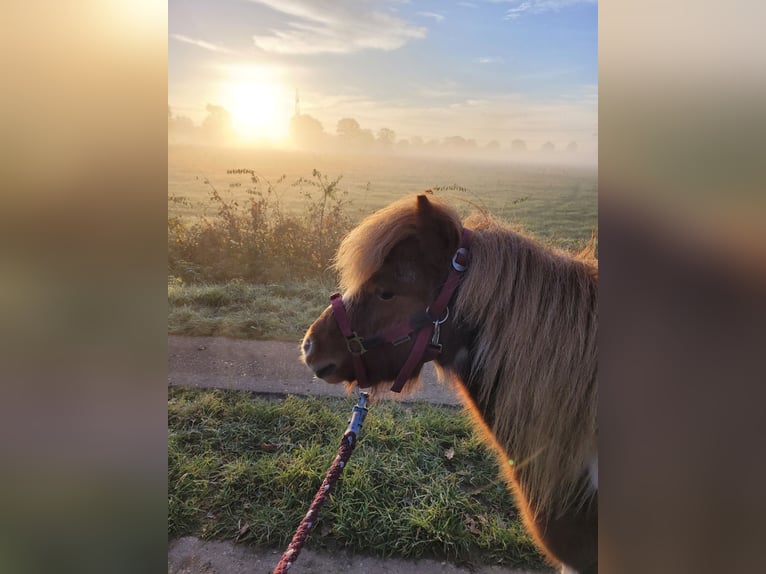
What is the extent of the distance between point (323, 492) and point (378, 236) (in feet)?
3.00

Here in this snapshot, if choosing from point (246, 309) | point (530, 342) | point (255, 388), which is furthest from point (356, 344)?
point (246, 309)

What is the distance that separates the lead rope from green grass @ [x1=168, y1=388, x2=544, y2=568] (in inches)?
47.9

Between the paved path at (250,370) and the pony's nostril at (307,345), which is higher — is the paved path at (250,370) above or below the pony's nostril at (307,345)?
below

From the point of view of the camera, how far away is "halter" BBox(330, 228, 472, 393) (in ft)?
5.39

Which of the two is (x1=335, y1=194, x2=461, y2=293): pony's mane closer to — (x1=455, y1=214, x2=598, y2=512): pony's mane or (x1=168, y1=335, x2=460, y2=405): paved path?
(x1=455, y1=214, x2=598, y2=512): pony's mane

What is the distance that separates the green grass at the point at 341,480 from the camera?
2.63 meters

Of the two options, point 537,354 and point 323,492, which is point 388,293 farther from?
point 323,492

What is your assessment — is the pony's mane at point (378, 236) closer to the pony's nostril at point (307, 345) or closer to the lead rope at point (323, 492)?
Answer: the pony's nostril at point (307, 345)

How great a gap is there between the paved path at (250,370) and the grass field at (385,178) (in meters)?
2.15

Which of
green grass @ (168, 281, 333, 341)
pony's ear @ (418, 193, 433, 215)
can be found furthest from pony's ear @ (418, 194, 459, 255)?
green grass @ (168, 281, 333, 341)

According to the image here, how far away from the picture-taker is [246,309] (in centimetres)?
558
